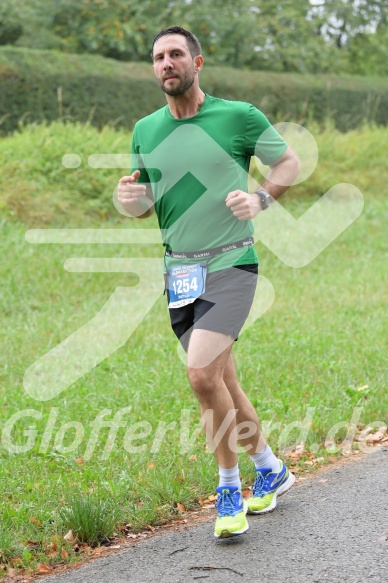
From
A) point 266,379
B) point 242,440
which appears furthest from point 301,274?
point 242,440

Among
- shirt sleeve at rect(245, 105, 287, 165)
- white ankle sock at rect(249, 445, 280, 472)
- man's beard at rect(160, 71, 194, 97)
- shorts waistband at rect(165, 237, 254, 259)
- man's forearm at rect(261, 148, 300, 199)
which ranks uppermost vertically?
man's beard at rect(160, 71, 194, 97)

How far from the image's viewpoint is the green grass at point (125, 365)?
488 centimetres

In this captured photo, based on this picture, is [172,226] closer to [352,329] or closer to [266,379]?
[266,379]

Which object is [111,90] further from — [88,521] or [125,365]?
[88,521]

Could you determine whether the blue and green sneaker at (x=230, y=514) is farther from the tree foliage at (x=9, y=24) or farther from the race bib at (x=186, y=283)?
the tree foliage at (x=9, y=24)

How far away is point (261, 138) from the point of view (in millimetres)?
4344

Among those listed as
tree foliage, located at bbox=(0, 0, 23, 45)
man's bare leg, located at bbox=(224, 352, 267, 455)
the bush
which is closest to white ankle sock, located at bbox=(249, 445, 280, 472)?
man's bare leg, located at bbox=(224, 352, 267, 455)

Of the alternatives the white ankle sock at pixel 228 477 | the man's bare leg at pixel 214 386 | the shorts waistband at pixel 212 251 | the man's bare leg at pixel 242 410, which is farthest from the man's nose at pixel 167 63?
the white ankle sock at pixel 228 477

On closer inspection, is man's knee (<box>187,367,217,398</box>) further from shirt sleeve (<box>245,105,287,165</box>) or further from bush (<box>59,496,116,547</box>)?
shirt sleeve (<box>245,105,287,165</box>)

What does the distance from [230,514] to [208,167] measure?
162cm

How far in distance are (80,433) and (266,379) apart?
1.75 m

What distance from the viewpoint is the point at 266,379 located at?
279 inches

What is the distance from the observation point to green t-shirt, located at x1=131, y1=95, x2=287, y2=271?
4273 mm

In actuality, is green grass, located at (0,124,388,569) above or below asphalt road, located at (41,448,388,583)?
below
